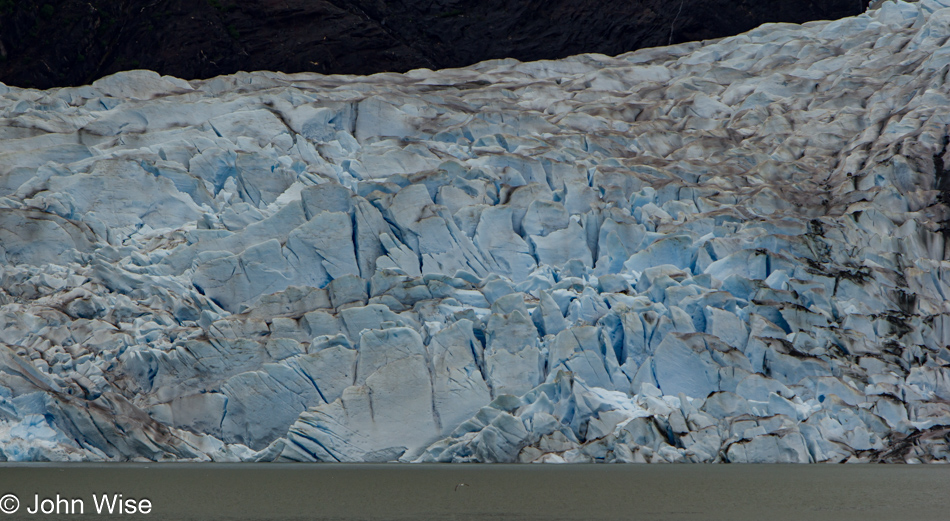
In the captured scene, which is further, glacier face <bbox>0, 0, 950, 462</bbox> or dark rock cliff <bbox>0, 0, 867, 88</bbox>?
dark rock cliff <bbox>0, 0, 867, 88</bbox>

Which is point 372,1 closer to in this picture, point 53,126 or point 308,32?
point 308,32

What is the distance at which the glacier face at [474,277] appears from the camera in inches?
579

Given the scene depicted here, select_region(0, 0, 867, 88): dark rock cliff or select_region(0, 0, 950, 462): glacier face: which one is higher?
select_region(0, 0, 867, 88): dark rock cliff

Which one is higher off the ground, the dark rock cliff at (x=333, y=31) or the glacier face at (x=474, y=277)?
the dark rock cliff at (x=333, y=31)

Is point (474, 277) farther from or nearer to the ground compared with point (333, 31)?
nearer to the ground

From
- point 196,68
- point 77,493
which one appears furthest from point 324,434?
point 196,68

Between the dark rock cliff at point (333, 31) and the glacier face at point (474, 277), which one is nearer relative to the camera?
the glacier face at point (474, 277)

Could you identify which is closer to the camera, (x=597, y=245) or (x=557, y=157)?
(x=597, y=245)

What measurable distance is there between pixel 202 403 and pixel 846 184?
1292cm

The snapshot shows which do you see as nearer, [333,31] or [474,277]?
[474,277]

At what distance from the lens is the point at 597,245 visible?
18047 millimetres

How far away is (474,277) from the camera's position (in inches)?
664

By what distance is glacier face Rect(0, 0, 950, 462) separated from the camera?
14.7m

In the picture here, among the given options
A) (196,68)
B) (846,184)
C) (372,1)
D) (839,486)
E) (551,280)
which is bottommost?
(839,486)
